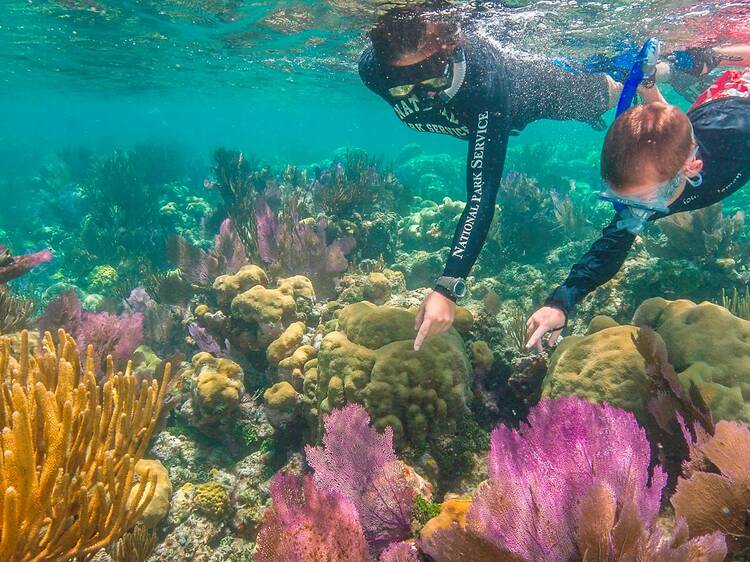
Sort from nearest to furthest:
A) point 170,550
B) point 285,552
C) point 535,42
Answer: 1. point 285,552
2. point 170,550
3. point 535,42

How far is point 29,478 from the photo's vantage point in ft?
5.34

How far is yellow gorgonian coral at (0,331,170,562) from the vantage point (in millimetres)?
1612

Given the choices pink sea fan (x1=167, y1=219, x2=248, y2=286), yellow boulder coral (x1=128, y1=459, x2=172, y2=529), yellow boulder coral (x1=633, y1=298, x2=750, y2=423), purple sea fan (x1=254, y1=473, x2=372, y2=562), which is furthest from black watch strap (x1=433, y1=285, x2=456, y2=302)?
pink sea fan (x1=167, y1=219, x2=248, y2=286)

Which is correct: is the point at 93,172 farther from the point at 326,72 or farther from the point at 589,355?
the point at 589,355

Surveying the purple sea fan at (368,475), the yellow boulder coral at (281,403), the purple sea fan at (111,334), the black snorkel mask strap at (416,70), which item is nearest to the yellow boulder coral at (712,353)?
the purple sea fan at (368,475)

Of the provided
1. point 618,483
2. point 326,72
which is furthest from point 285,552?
point 326,72

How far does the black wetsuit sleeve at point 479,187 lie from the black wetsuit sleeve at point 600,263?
28.0 inches

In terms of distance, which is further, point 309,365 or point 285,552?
point 309,365

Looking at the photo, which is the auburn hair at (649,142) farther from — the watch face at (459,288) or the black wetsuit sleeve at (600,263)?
the watch face at (459,288)

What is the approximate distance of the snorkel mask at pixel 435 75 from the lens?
12.5ft

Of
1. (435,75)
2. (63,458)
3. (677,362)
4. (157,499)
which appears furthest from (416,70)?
(157,499)

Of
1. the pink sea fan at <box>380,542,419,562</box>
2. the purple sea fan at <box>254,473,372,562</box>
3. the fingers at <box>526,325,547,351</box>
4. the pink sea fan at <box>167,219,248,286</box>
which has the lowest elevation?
the pink sea fan at <box>167,219,248,286</box>

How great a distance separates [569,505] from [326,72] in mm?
27456

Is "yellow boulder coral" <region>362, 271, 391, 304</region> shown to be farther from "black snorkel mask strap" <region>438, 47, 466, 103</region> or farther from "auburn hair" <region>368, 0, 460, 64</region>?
"auburn hair" <region>368, 0, 460, 64</region>
